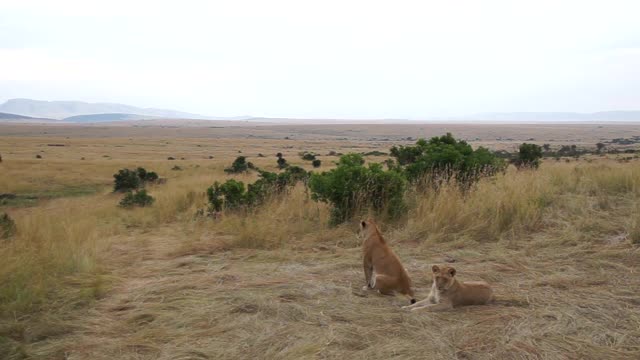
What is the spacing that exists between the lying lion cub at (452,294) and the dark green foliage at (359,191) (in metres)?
4.08

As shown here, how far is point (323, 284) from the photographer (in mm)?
6051

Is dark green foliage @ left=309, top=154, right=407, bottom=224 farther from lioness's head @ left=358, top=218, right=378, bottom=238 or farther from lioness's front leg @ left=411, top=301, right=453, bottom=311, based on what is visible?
lioness's front leg @ left=411, top=301, right=453, bottom=311

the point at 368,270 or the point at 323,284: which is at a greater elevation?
the point at 368,270

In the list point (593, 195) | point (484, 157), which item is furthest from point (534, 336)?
point (484, 157)

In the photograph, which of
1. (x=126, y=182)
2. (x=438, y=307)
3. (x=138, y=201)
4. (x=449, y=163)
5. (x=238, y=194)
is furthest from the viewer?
(x=126, y=182)

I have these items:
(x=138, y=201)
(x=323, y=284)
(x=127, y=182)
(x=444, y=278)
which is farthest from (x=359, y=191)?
(x=127, y=182)

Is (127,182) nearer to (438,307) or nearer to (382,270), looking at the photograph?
(382,270)

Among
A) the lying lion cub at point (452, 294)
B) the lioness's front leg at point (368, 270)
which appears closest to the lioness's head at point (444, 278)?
the lying lion cub at point (452, 294)

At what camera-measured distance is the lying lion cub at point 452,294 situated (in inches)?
210

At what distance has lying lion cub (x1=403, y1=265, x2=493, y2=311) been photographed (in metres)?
5.33

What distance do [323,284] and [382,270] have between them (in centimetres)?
73

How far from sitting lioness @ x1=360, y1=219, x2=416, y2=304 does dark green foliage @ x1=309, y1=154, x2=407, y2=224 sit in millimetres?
3158

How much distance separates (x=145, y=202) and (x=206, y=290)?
36.5 feet

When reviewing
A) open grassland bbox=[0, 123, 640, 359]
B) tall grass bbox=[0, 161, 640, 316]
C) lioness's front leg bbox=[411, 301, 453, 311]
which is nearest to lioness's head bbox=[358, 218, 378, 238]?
open grassland bbox=[0, 123, 640, 359]
